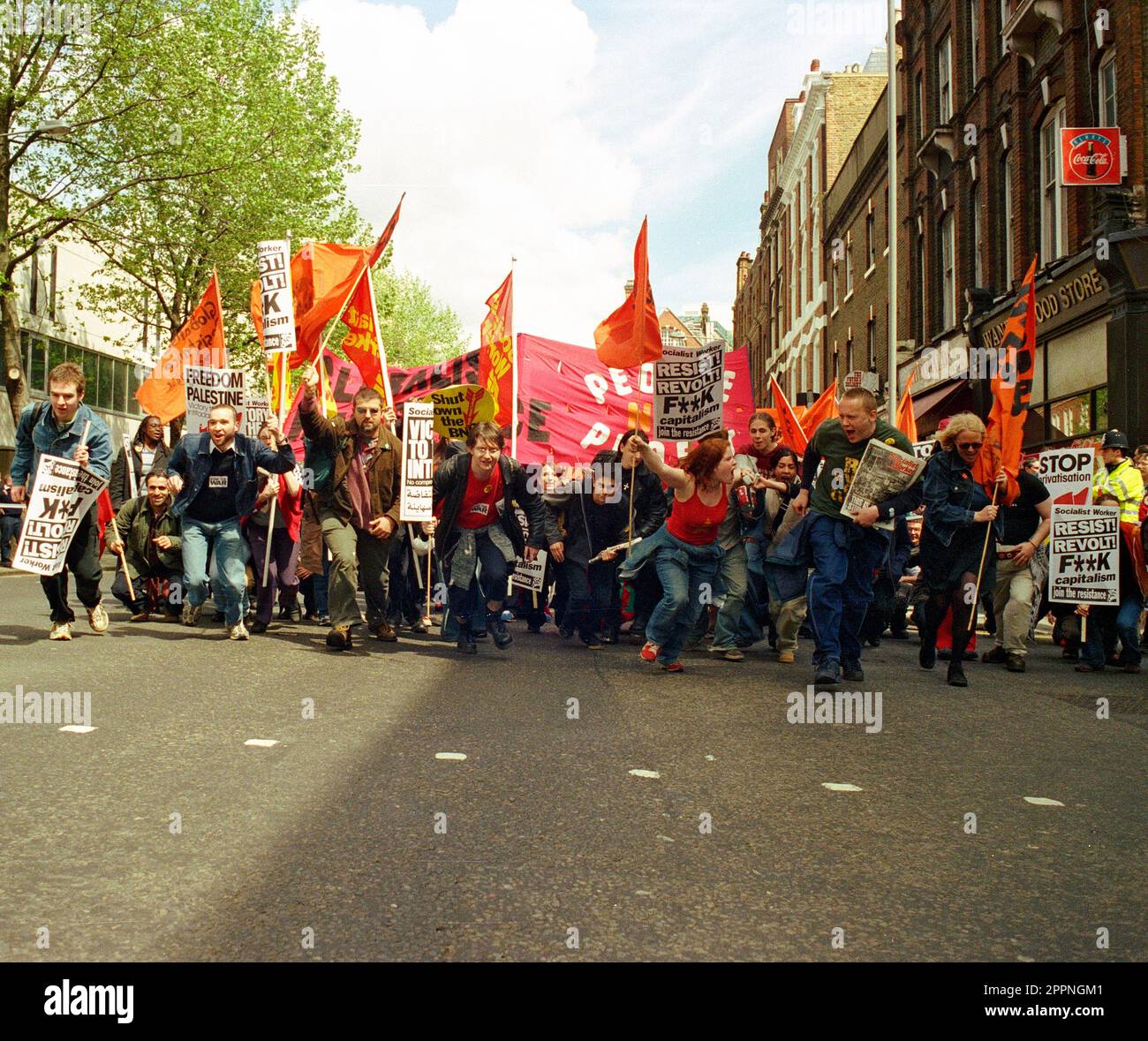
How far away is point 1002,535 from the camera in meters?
9.98

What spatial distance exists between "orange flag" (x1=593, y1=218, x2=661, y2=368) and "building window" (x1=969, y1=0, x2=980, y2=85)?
16.2 metres

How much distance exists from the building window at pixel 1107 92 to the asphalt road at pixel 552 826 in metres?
13.1

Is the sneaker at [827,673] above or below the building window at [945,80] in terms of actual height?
below

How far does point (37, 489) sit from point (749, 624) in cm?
559

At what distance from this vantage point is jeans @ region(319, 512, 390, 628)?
933cm

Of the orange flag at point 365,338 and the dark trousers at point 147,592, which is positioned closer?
the orange flag at point 365,338

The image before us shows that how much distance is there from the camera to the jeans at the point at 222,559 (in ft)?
31.9

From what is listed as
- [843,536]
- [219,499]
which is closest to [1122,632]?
[843,536]

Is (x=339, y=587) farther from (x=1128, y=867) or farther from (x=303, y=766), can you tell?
(x=1128, y=867)

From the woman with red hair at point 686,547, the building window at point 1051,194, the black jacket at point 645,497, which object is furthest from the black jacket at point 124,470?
the building window at point 1051,194

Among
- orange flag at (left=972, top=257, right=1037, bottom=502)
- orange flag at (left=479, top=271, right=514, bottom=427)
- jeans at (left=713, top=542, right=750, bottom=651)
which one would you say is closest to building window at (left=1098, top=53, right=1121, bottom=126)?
orange flag at (left=479, top=271, right=514, bottom=427)

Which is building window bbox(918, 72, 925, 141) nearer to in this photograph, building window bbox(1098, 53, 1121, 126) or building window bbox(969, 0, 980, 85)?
building window bbox(969, 0, 980, 85)

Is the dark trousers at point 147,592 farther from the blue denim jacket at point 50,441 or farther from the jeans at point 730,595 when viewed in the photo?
the jeans at point 730,595

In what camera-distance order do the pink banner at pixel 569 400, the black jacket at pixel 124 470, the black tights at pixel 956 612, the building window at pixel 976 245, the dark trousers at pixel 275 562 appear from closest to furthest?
the black tights at pixel 956 612 < the dark trousers at pixel 275 562 < the black jacket at pixel 124 470 < the pink banner at pixel 569 400 < the building window at pixel 976 245
